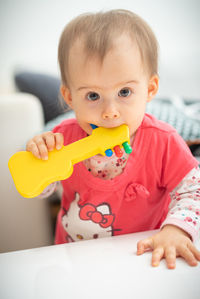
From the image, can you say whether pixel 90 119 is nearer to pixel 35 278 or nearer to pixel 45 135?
pixel 45 135

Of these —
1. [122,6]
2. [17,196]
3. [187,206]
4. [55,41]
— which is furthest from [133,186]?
[55,41]

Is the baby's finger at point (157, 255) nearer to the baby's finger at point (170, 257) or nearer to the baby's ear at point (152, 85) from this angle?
the baby's finger at point (170, 257)

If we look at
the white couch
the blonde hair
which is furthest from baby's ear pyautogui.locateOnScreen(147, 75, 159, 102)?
the white couch

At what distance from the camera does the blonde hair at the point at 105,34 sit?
449 mm

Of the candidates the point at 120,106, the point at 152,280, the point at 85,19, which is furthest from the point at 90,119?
the point at 152,280

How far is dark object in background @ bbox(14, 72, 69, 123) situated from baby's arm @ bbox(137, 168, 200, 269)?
2.33ft

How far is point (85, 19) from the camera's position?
49 centimetres

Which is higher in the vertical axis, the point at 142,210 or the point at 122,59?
the point at 122,59

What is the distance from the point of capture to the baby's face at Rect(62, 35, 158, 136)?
0.44 m

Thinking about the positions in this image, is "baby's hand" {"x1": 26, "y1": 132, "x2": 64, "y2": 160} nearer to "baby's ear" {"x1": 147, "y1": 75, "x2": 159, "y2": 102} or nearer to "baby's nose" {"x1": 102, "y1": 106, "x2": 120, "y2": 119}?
"baby's nose" {"x1": 102, "y1": 106, "x2": 120, "y2": 119}

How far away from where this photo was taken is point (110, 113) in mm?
457

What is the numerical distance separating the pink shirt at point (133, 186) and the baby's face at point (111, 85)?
4.2 inches

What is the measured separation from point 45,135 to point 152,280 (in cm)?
32

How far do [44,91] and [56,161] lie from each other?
74 cm
